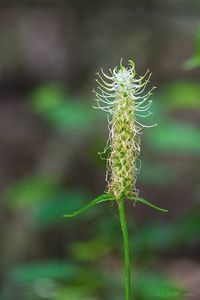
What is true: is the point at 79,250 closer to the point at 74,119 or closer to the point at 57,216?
the point at 57,216

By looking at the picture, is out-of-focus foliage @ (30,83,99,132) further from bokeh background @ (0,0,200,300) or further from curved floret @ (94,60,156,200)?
curved floret @ (94,60,156,200)

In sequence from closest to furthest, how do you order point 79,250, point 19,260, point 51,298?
point 51,298
point 79,250
point 19,260

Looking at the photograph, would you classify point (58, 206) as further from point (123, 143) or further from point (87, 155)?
point (123, 143)

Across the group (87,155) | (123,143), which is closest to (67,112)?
(87,155)

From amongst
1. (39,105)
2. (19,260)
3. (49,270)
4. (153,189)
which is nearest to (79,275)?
(49,270)

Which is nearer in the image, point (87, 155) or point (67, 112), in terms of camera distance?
point (67, 112)

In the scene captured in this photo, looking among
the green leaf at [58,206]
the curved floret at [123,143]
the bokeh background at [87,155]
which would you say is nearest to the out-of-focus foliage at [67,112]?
the bokeh background at [87,155]

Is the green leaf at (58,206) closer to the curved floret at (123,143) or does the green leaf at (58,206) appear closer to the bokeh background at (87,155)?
the bokeh background at (87,155)

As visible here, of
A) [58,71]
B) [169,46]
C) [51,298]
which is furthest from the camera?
[58,71]
